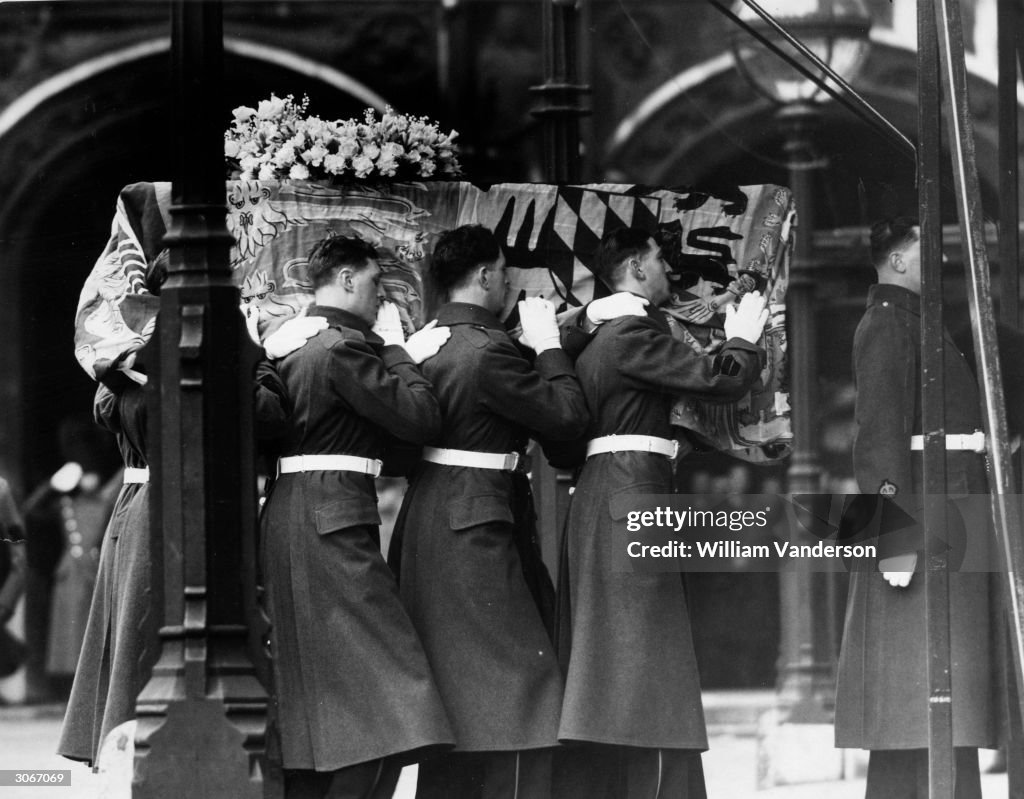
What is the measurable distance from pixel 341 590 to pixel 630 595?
815mm

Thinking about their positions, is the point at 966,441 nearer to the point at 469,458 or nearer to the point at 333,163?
the point at 469,458

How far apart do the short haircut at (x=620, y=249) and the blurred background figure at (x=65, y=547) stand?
5.84 feet

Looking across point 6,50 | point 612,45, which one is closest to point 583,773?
point 612,45

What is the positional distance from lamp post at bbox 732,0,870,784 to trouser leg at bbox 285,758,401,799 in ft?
3.99

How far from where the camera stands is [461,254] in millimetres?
5949

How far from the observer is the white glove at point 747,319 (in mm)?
5875

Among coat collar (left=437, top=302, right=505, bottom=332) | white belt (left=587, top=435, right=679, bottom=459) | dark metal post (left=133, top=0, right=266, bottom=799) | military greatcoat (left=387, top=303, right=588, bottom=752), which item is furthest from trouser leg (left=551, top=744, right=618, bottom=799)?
coat collar (left=437, top=302, right=505, bottom=332)

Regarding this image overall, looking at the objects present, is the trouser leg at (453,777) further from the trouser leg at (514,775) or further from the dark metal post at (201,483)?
the dark metal post at (201,483)

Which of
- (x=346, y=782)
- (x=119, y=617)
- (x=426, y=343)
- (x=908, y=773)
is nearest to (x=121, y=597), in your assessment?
(x=119, y=617)

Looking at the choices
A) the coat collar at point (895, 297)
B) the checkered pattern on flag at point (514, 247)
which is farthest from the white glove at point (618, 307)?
the coat collar at point (895, 297)

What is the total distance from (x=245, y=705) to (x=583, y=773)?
1.22m

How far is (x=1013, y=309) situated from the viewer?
5957mm

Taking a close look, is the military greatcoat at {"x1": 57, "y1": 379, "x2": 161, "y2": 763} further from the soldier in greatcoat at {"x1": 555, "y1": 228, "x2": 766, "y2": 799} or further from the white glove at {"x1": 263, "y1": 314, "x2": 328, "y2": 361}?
the soldier in greatcoat at {"x1": 555, "y1": 228, "x2": 766, "y2": 799}

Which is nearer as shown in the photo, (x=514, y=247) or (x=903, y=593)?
(x=903, y=593)
